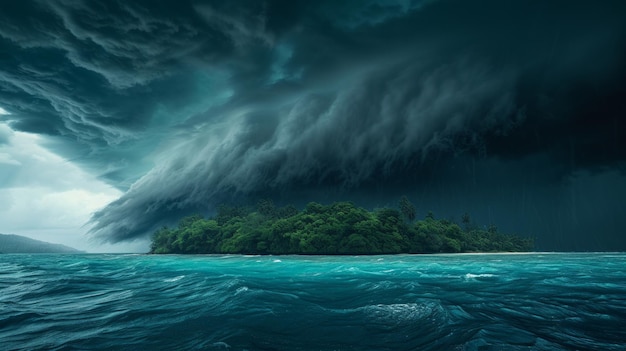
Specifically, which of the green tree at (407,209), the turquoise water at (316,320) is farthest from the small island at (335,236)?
the turquoise water at (316,320)

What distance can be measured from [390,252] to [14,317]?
79873mm

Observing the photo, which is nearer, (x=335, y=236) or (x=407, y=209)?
(x=335, y=236)

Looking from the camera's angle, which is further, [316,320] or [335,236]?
[335,236]

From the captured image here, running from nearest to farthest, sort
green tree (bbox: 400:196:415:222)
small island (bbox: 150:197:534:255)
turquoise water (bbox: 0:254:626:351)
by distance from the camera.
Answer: turquoise water (bbox: 0:254:626:351)
small island (bbox: 150:197:534:255)
green tree (bbox: 400:196:415:222)

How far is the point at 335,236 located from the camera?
83188 mm

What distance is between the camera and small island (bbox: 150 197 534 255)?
81438 millimetres

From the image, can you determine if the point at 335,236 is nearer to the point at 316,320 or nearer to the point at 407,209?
the point at 407,209

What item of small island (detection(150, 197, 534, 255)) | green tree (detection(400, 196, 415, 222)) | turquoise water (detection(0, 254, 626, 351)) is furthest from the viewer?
green tree (detection(400, 196, 415, 222))

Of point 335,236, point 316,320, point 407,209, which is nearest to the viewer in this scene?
point 316,320

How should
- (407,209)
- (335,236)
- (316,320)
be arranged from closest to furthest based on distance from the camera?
(316,320)
(335,236)
(407,209)

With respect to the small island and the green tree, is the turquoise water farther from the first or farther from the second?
the green tree

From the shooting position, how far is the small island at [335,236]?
81.4 meters

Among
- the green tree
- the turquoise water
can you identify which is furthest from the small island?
the turquoise water

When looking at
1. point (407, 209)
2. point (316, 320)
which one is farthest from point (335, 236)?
point (316, 320)
